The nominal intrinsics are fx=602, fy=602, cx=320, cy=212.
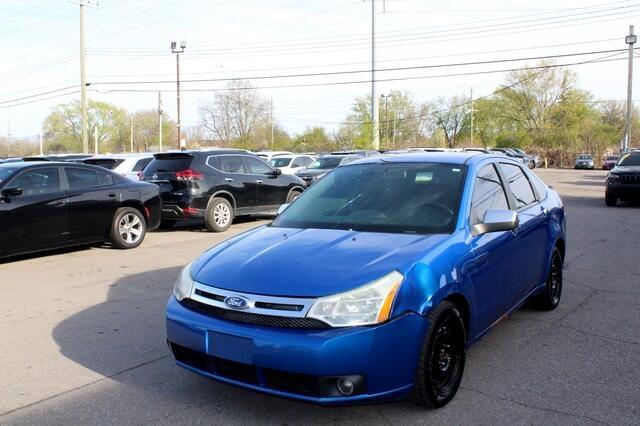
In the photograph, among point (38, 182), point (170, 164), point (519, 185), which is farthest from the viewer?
point (170, 164)

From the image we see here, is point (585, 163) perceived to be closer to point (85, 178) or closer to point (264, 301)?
point (85, 178)

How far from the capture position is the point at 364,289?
10.8 feet

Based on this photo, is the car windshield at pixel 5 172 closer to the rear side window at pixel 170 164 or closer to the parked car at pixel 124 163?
the rear side window at pixel 170 164

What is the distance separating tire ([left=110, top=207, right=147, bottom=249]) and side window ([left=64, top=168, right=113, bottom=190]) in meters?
0.55

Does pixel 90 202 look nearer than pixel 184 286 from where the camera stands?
No

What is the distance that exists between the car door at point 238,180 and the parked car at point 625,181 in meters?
10.5

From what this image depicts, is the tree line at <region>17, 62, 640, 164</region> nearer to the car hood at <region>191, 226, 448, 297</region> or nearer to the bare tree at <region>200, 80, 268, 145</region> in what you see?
the bare tree at <region>200, 80, 268, 145</region>

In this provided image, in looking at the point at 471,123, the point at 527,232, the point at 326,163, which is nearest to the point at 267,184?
the point at 326,163

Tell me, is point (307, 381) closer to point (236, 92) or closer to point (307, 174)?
point (307, 174)

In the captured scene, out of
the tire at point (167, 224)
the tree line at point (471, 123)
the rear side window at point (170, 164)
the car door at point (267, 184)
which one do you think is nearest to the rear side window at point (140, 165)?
the tire at point (167, 224)

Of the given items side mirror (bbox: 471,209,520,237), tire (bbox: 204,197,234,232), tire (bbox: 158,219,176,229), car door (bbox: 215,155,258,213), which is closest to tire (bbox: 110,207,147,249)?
tire (bbox: 204,197,234,232)

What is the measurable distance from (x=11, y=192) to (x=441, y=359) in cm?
707

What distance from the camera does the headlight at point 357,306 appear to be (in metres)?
3.21

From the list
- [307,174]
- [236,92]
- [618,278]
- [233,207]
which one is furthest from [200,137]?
[618,278]
